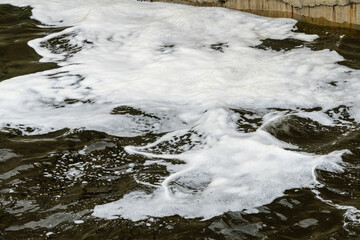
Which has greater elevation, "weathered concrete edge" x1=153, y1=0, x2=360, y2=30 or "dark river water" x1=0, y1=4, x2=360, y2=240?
"weathered concrete edge" x1=153, y1=0, x2=360, y2=30

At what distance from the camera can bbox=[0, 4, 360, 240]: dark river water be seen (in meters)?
2.54

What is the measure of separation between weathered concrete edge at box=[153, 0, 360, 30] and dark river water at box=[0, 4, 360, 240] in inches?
61.8

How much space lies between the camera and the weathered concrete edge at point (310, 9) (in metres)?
5.72

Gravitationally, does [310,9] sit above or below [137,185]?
above

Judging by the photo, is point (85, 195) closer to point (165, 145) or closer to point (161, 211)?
point (161, 211)

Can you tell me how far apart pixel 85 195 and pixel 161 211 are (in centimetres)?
53

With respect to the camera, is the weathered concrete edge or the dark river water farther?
the weathered concrete edge

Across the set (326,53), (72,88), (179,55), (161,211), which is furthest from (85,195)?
(326,53)

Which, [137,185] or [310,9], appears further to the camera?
[310,9]

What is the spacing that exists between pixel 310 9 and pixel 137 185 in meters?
4.07

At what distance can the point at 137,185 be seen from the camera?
3043 millimetres

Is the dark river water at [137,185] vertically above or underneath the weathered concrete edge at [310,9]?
underneath

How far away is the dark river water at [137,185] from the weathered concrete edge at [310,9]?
1.57 meters

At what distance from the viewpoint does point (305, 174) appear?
3037 millimetres
